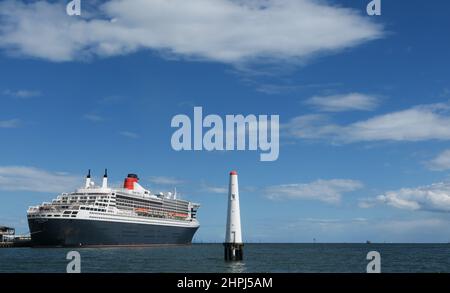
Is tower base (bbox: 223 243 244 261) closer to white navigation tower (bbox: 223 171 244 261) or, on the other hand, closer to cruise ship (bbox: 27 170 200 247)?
white navigation tower (bbox: 223 171 244 261)

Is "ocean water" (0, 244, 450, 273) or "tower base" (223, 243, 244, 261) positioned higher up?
"tower base" (223, 243, 244, 261)

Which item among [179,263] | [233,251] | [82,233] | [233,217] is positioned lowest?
[179,263]

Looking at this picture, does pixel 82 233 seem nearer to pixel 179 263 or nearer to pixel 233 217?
pixel 179 263

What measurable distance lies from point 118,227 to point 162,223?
20757 millimetres

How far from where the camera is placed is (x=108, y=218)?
336 ft

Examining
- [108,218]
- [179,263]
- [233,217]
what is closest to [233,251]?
[233,217]

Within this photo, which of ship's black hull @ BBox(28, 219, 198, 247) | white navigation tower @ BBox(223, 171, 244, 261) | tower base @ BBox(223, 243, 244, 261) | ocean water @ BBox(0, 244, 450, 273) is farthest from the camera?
ship's black hull @ BBox(28, 219, 198, 247)

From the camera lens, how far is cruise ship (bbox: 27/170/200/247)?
95.3 m

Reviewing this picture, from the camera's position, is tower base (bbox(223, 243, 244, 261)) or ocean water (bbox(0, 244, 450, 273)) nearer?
tower base (bbox(223, 243, 244, 261))

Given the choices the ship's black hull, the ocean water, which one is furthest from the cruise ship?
the ocean water

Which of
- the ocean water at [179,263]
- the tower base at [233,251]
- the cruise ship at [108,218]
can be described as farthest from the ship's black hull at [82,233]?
the tower base at [233,251]

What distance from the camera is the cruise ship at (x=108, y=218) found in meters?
95.3
